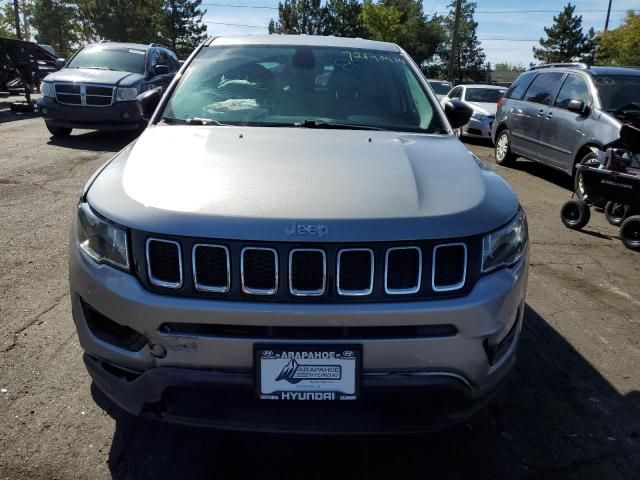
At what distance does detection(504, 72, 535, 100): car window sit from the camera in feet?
33.0

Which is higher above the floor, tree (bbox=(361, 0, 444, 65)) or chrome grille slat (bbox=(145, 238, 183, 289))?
tree (bbox=(361, 0, 444, 65))

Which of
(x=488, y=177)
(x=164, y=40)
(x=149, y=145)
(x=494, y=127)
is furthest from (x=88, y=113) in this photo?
(x=164, y=40)

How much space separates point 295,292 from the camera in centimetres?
202

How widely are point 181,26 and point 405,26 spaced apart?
76.8 ft

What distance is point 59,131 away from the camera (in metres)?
11.1

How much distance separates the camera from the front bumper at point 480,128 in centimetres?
1335

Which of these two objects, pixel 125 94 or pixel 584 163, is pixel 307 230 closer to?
pixel 584 163

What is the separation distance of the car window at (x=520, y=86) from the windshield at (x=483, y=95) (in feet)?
14.7

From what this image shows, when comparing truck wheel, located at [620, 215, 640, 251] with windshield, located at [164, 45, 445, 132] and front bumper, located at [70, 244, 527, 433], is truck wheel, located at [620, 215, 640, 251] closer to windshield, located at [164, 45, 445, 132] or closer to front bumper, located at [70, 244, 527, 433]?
windshield, located at [164, 45, 445, 132]

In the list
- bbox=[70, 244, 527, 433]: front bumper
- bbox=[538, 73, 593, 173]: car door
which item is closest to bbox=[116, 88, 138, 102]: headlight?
bbox=[538, 73, 593, 173]: car door

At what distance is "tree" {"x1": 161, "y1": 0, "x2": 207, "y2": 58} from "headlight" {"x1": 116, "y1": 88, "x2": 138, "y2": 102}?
169 ft

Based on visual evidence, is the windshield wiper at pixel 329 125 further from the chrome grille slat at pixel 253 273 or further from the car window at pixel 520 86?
the car window at pixel 520 86

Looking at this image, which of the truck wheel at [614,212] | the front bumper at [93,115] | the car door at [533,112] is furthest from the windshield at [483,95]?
the truck wheel at [614,212]

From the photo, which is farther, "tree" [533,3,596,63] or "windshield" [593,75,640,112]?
"tree" [533,3,596,63]
